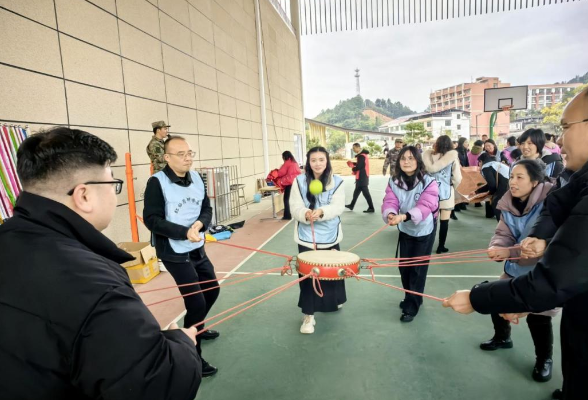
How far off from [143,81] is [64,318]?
16.6 feet

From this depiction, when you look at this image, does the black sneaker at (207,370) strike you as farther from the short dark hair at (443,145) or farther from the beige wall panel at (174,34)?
the beige wall panel at (174,34)

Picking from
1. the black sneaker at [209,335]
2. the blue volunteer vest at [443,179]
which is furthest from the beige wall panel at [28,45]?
the blue volunteer vest at [443,179]

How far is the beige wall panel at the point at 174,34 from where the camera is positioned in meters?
5.56

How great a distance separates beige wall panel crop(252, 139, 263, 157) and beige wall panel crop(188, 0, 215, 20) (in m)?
3.52

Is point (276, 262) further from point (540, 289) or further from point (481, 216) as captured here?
point (481, 216)

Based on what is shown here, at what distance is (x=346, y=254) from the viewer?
2318 mm

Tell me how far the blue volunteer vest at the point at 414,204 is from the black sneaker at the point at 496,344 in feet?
2.92

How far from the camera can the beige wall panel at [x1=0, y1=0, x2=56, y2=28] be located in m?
3.13

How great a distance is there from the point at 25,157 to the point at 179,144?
4.48ft

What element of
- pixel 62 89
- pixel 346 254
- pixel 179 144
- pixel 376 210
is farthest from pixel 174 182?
pixel 376 210

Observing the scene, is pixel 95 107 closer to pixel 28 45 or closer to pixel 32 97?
pixel 32 97

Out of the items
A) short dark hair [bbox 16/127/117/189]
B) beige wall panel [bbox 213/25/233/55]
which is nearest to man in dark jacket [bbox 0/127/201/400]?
short dark hair [bbox 16/127/117/189]

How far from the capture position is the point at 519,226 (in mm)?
2188

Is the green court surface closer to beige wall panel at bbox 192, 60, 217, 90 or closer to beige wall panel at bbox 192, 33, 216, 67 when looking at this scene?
beige wall panel at bbox 192, 60, 217, 90
